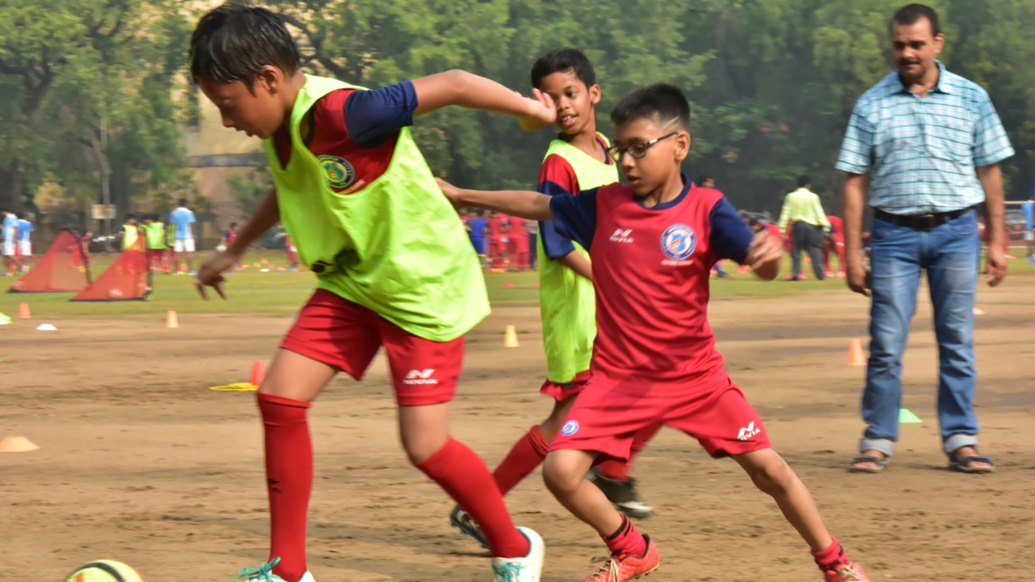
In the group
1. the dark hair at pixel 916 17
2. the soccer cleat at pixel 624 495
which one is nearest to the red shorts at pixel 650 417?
the soccer cleat at pixel 624 495

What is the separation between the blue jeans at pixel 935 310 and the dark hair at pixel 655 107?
2360mm

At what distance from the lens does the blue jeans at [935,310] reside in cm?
638

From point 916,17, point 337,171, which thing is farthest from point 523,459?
point 916,17

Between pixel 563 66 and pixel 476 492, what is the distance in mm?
1881

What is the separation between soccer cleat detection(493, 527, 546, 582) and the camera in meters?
4.31

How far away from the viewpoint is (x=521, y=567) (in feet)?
14.2

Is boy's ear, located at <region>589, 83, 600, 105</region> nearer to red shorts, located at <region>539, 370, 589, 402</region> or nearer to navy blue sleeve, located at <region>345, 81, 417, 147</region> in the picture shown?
red shorts, located at <region>539, 370, 589, 402</region>

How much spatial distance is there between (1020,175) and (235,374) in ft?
158

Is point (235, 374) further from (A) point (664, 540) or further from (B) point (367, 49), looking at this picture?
(B) point (367, 49)

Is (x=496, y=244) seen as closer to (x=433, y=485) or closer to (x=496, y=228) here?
(x=496, y=228)

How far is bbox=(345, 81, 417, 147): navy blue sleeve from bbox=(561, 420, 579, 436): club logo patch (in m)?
1.03

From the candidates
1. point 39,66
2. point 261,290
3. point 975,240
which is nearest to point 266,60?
point 975,240

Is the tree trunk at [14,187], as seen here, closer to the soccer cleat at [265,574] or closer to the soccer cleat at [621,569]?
the soccer cleat at [265,574]

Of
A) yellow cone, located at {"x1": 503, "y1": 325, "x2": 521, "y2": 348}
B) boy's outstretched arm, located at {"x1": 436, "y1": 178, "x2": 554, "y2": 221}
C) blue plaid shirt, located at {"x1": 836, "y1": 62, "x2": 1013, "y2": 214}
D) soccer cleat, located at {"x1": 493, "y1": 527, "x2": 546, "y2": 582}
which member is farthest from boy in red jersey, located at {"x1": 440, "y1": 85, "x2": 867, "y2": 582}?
yellow cone, located at {"x1": 503, "y1": 325, "x2": 521, "y2": 348}
